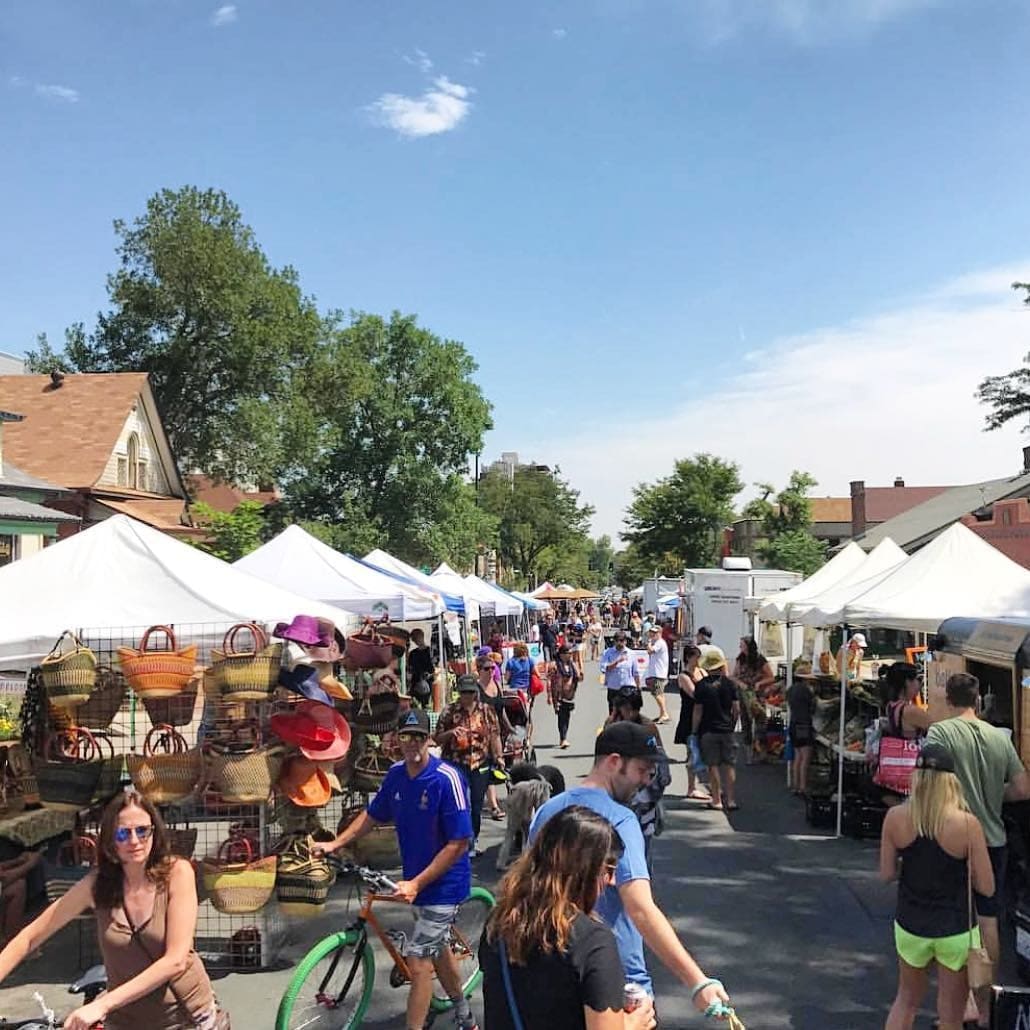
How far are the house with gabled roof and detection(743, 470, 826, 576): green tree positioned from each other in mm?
28986

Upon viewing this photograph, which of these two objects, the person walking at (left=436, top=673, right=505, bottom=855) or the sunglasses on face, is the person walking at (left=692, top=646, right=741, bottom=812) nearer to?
the person walking at (left=436, top=673, right=505, bottom=855)

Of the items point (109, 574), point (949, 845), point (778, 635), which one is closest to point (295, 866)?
point (109, 574)

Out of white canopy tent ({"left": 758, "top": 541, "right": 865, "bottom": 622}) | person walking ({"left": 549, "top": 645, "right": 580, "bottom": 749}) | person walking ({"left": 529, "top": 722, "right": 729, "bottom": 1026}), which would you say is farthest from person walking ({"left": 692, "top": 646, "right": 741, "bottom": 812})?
person walking ({"left": 529, "top": 722, "right": 729, "bottom": 1026})

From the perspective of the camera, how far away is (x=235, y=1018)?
5.92 metres

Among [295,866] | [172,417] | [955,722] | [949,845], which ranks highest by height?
[172,417]

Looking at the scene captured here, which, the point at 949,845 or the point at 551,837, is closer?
the point at 551,837

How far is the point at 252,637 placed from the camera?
741 cm

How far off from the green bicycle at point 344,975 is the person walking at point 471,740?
10.1 ft

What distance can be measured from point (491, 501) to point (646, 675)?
218 feet

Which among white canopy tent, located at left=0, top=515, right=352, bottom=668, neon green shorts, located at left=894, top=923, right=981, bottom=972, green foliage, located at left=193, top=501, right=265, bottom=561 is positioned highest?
green foliage, located at left=193, top=501, right=265, bottom=561

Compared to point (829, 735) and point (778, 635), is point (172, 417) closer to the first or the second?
point (778, 635)

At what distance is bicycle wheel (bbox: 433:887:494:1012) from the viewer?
5.64 metres

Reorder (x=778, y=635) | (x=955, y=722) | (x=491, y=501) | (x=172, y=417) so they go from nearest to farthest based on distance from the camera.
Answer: (x=955, y=722)
(x=778, y=635)
(x=172, y=417)
(x=491, y=501)

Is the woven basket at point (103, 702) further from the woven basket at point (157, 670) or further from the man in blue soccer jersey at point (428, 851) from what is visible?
the man in blue soccer jersey at point (428, 851)
